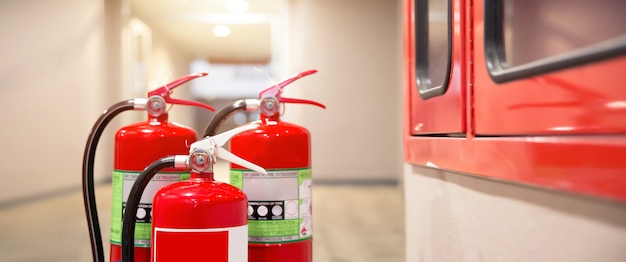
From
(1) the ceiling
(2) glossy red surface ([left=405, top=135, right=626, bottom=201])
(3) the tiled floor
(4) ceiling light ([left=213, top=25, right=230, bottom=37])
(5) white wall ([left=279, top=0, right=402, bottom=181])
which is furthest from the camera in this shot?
(4) ceiling light ([left=213, top=25, right=230, bottom=37])

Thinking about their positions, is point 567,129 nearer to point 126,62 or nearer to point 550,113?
point 550,113

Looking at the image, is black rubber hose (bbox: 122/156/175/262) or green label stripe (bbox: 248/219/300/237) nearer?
black rubber hose (bbox: 122/156/175/262)

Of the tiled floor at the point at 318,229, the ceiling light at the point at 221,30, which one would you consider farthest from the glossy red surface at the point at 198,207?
the ceiling light at the point at 221,30

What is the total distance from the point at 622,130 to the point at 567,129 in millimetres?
94

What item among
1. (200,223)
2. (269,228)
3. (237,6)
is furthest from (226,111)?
(237,6)

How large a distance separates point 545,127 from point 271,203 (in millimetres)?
603

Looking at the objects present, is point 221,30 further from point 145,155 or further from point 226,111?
point 145,155

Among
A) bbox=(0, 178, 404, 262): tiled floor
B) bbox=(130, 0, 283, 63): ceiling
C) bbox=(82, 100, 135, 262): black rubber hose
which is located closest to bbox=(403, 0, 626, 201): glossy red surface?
bbox=(82, 100, 135, 262): black rubber hose

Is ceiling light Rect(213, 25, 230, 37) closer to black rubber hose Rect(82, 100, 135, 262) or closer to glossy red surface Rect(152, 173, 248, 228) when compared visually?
black rubber hose Rect(82, 100, 135, 262)

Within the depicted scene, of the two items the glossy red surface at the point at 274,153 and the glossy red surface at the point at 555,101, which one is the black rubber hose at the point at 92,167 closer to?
the glossy red surface at the point at 274,153

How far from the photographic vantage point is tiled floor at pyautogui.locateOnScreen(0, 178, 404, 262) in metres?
2.12

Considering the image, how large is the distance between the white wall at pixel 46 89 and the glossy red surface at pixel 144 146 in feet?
9.21

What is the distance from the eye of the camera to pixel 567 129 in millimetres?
616

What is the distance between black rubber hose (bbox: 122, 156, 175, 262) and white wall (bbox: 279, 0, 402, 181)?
3.97 meters
